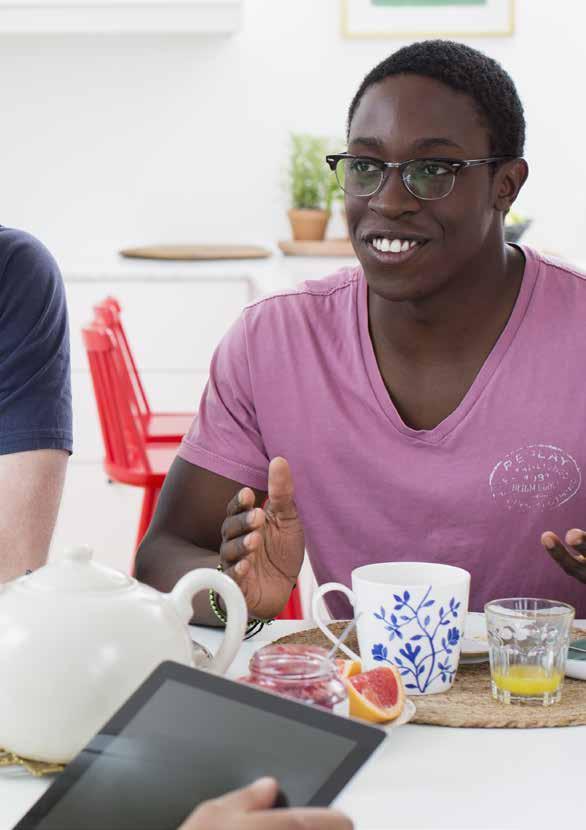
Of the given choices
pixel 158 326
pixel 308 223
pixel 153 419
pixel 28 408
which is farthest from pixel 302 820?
pixel 308 223

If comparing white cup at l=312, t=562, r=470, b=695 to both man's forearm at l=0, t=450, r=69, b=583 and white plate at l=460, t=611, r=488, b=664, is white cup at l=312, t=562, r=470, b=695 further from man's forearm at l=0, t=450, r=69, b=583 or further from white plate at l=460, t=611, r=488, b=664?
man's forearm at l=0, t=450, r=69, b=583

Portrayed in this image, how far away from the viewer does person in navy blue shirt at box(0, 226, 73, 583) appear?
156cm

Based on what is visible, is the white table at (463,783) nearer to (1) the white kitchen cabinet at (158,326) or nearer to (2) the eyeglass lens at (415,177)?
(2) the eyeglass lens at (415,177)

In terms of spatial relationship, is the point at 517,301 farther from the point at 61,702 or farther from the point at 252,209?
the point at 252,209

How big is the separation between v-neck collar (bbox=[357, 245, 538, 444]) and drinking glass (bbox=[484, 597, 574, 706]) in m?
0.43

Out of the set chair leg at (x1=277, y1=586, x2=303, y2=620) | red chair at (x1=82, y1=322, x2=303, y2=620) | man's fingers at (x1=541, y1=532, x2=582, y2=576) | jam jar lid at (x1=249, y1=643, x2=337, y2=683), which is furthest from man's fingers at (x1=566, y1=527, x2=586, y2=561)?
red chair at (x1=82, y1=322, x2=303, y2=620)

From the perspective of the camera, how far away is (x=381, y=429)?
1.47 meters

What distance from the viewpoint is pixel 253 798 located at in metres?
0.68

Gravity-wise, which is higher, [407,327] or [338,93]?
[338,93]

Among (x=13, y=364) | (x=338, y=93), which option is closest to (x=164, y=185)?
(x=338, y=93)

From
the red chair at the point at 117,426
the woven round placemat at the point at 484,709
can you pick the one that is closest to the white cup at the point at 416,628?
the woven round placemat at the point at 484,709

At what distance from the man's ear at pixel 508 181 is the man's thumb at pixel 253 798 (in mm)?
966

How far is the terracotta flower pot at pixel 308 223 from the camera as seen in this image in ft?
12.8

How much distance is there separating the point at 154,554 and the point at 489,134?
60cm
